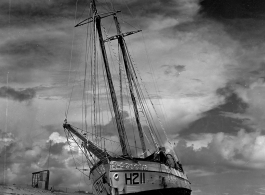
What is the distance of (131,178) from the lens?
23.0 meters

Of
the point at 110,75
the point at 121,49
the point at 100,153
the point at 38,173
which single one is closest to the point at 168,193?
the point at 100,153

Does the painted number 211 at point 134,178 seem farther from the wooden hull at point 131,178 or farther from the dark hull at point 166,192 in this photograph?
the dark hull at point 166,192

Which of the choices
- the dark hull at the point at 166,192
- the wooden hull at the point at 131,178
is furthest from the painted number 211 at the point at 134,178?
the dark hull at the point at 166,192

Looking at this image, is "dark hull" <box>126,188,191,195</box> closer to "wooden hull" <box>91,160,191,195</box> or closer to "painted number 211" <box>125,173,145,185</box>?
"wooden hull" <box>91,160,191,195</box>

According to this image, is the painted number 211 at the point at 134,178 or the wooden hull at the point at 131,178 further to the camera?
the painted number 211 at the point at 134,178

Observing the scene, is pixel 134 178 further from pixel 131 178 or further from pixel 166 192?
pixel 166 192

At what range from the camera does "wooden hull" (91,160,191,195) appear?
2250cm

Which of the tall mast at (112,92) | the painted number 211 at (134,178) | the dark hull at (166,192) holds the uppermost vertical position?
the tall mast at (112,92)

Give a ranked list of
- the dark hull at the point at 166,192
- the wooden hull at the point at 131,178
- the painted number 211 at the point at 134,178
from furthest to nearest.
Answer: the dark hull at the point at 166,192, the painted number 211 at the point at 134,178, the wooden hull at the point at 131,178

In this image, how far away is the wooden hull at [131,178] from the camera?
2250 cm

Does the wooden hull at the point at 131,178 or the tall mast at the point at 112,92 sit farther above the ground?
the tall mast at the point at 112,92

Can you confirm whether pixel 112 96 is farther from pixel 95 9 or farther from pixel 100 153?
pixel 95 9

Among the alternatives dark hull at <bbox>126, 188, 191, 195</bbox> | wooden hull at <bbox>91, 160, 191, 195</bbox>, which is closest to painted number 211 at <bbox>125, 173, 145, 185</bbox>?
wooden hull at <bbox>91, 160, 191, 195</bbox>

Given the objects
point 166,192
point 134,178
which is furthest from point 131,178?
point 166,192
